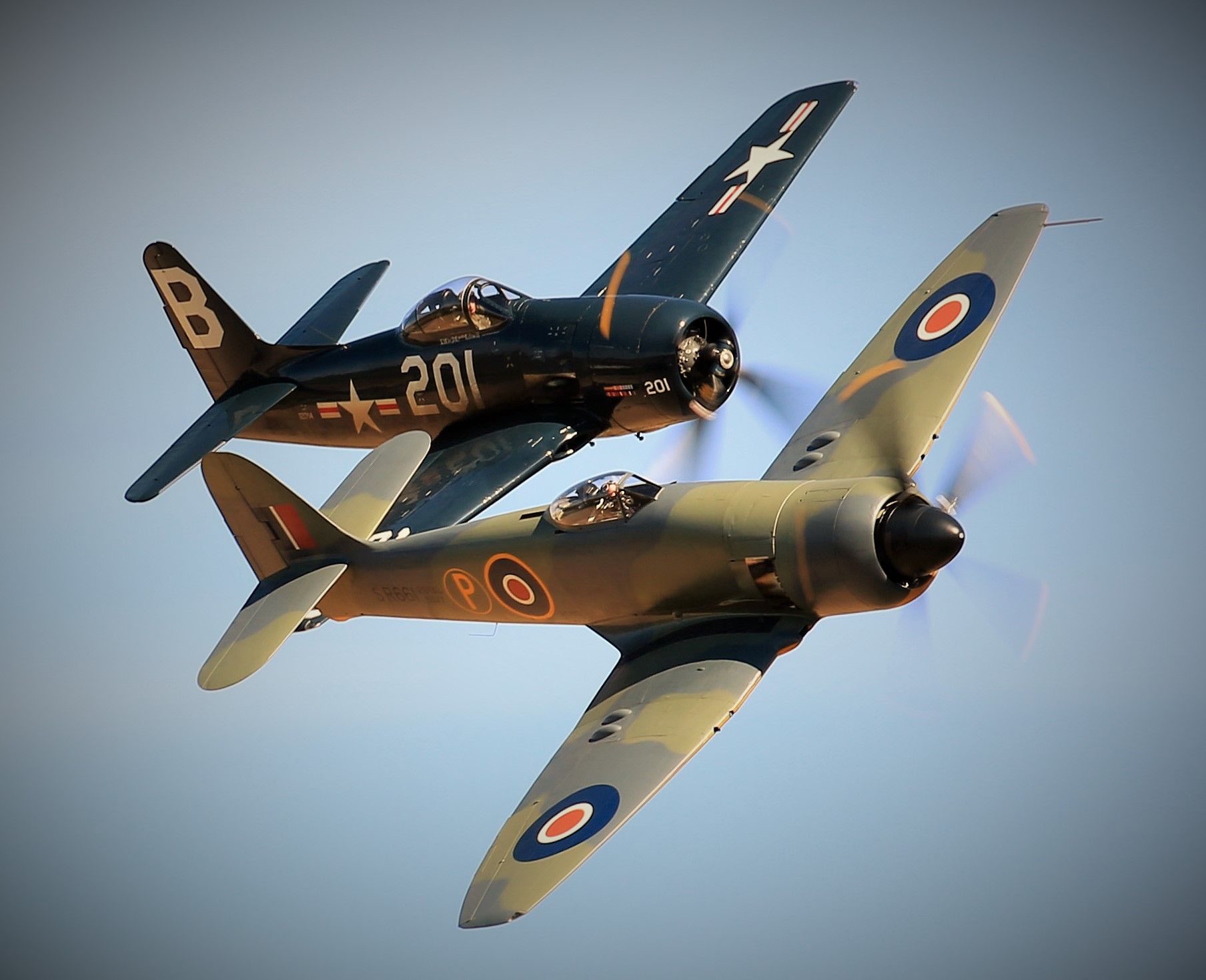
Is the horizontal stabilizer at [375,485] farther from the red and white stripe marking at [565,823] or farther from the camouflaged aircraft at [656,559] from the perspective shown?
the red and white stripe marking at [565,823]

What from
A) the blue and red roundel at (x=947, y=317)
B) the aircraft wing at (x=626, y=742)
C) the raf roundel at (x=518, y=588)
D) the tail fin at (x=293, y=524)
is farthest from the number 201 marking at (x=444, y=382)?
the blue and red roundel at (x=947, y=317)

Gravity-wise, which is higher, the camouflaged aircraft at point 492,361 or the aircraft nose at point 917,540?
the camouflaged aircraft at point 492,361

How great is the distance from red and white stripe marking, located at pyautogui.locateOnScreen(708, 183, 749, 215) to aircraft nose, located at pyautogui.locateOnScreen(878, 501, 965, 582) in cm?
764

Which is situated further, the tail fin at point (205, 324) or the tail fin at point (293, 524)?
the tail fin at point (205, 324)

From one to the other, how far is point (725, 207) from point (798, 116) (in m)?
1.85

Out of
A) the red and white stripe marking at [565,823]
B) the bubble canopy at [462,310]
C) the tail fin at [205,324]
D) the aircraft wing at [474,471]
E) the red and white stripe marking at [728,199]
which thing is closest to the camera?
the red and white stripe marking at [565,823]

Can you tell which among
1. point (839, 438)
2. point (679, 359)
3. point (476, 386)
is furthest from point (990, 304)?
point (476, 386)

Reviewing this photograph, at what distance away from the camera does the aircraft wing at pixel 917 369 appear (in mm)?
14383

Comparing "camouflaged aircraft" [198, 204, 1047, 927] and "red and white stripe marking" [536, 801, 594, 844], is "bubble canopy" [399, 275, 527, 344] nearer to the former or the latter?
"camouflaged aircraft" [198, 204, 1047, 927]

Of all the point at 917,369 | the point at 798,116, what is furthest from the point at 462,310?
the point at 798,116

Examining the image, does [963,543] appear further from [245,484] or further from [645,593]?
[245,484]

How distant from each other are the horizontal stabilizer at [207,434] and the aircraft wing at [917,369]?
6259 millimetres

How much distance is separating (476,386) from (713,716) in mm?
6153

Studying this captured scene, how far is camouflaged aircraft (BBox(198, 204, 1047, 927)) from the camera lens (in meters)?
12.7
